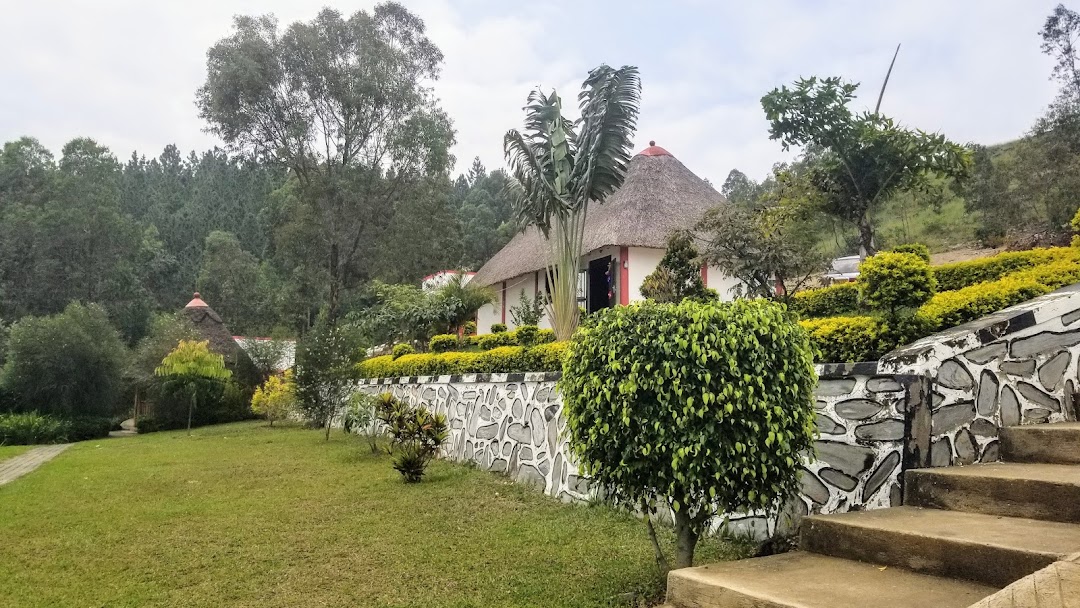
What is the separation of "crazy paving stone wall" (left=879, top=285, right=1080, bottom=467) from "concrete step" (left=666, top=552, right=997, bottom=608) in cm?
115

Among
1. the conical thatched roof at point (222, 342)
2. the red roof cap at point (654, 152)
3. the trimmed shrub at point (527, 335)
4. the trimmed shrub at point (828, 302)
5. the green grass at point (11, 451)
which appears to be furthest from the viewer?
the conical thatched roof at point (222, 342)

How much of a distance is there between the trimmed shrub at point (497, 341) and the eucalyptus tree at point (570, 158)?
29.3 inches

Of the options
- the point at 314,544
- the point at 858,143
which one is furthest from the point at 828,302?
the point at 314,544

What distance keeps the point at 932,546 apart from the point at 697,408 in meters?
1.06

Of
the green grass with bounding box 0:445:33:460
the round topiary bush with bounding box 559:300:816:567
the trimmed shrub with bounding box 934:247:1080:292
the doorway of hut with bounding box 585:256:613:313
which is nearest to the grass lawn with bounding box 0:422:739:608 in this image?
the round topiary bush with bounding box 559:300:816:567

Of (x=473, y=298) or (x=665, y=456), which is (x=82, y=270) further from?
(x=665, y=456)

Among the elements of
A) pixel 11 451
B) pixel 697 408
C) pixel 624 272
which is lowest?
pixel 11 451

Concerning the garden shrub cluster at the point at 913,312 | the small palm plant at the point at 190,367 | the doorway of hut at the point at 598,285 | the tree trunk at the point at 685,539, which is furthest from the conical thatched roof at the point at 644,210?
the tree trunk at the point at 685,539

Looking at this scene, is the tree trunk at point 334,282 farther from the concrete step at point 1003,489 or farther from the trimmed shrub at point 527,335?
the concrete step at point 1003,489

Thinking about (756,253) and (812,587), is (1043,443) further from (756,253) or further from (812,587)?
(756,253)

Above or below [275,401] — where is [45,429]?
below

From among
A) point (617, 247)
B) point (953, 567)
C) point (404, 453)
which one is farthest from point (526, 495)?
point (617, 247)

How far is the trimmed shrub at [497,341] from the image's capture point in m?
10.4

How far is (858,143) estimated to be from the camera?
9.83m
